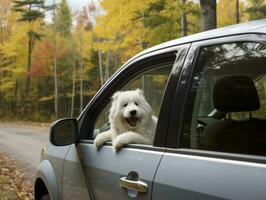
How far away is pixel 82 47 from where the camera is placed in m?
53.4

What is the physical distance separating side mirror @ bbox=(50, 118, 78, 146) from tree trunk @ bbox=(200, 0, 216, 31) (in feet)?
27.0

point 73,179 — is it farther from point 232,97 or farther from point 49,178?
point 232,97

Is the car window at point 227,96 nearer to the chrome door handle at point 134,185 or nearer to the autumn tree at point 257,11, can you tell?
the chrome door handle at point 134,185

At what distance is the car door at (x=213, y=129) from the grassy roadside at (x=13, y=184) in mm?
6064

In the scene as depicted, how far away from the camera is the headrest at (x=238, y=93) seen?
8.94ft

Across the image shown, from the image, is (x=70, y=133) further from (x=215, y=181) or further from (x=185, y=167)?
(x=215, y=181)

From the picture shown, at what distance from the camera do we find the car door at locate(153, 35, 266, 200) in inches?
88.7

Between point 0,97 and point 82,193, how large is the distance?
65475 mm

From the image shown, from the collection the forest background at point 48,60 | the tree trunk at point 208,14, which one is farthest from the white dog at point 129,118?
the forest background at point 48,60

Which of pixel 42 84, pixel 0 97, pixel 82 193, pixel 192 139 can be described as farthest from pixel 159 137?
pixel 0 97

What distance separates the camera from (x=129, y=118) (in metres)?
3.72

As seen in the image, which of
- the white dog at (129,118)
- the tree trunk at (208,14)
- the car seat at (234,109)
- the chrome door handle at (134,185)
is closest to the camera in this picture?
the car seat at (234,109)

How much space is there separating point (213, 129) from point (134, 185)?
550mm

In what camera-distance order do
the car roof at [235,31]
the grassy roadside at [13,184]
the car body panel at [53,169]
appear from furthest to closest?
the grassy roadside at [13,184] < the car body panel at [53,169] < the car roof at [235,31]
